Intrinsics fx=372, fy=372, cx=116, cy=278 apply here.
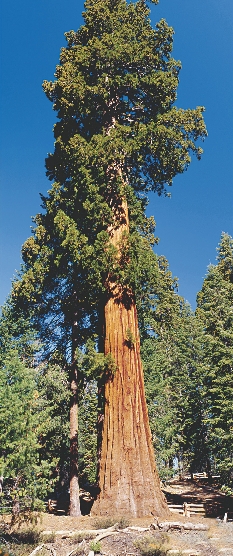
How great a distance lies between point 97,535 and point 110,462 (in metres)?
1.68

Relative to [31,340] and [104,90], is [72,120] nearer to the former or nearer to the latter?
[104,90]

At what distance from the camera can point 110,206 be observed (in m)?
11.4

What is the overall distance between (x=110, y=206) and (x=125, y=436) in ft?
21.3

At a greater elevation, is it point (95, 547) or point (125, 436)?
point (125, 436)

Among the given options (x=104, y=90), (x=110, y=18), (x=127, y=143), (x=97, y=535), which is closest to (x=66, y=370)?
(x=97, y=535)

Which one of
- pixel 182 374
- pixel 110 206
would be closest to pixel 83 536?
pixel 110 206

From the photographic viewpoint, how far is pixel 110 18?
488 inches

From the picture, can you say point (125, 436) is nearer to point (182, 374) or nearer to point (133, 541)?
point (133, 541)

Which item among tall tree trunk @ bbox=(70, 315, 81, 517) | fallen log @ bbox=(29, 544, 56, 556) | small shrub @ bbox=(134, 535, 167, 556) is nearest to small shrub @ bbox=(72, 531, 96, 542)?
fallen log @ bbox=(29, 544, 56, 556)

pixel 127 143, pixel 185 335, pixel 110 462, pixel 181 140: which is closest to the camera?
pixel 110 462

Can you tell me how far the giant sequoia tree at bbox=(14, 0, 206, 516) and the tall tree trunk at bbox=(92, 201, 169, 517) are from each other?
0.02 meters

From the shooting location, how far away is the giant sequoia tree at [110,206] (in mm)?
9430

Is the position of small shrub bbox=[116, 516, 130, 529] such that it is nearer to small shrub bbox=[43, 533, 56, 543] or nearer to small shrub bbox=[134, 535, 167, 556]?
small shrub bbox=[134, 535, 167, 556]

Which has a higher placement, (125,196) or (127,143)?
(127,143)
